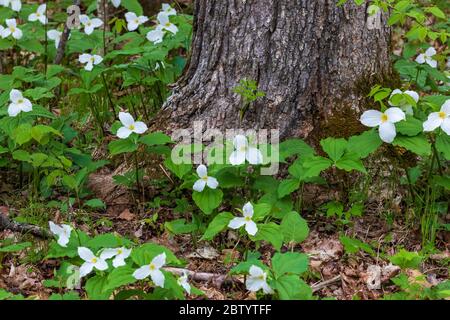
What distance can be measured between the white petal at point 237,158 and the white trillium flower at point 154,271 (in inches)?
31.1

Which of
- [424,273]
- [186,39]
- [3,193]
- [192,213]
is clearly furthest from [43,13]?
[424,273]

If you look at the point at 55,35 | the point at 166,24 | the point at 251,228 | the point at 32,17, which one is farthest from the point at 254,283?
the point at 32,17

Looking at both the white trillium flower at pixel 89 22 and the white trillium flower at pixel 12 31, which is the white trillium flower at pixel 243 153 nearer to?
the white trillium flower at pixel 89 22

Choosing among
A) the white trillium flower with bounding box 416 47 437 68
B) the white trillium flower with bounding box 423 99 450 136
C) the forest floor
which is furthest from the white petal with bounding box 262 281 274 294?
the white trillium flower with bounding box 416 47 437 68

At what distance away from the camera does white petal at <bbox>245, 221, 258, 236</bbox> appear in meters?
3.14

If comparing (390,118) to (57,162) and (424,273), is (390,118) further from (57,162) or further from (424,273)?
(57,162)

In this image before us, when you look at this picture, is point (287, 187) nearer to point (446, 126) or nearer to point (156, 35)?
point (446, 126)

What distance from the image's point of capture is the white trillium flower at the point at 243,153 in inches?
134

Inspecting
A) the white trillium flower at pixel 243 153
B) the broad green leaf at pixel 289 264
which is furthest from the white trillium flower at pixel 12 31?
the broad green leaf at pixel 289 264

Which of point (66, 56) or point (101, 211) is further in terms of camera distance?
point (66, 56)

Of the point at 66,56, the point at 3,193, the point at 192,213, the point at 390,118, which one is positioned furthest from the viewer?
the point at 66,56

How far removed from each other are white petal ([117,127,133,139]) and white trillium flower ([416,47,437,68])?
187 centimetres
